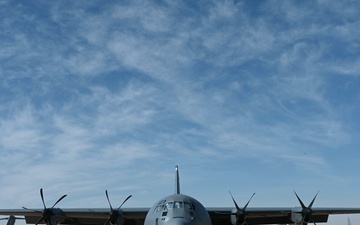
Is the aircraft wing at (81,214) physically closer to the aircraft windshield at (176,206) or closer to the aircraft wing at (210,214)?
the aircraft wing at (210,214)

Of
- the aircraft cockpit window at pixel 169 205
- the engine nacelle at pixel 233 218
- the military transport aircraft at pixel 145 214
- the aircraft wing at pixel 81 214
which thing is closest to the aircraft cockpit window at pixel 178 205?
the aircraft cockpit window at pixel 169 205

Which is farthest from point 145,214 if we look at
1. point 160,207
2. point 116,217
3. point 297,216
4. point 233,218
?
point 297,216

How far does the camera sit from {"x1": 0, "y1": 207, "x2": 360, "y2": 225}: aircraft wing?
1356 inches

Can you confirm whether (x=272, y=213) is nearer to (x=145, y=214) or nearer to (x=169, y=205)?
(x=145, y=214)

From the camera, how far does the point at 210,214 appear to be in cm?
3497

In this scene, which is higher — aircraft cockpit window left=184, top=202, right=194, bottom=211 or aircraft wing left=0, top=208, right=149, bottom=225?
aircraft wing left=0, top=208, right=149, bottom=225

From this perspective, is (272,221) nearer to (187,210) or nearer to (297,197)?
(297,197)

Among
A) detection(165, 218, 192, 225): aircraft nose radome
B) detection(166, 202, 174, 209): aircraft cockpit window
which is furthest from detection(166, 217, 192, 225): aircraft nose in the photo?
detection(166, 202, 174, 209): aircraft cockpit window

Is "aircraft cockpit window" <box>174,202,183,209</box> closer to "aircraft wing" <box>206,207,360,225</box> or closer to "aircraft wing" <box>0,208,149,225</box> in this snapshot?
"aircraft wing" <box>206,207,360,225</box>

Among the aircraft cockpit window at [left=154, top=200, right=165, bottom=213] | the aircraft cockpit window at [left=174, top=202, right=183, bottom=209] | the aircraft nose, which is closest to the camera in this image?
the aircraft nose

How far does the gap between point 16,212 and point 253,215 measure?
64.5 feet

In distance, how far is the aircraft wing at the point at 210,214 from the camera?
3444 centimetres

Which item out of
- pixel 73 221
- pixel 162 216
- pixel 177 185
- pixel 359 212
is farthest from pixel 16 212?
pixel 359 212

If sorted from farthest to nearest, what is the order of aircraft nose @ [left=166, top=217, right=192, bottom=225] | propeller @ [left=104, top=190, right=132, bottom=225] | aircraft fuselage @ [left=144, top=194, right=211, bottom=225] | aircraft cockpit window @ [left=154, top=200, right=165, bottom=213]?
propeller @ [left=104, top=190, right=132, bottom=225] < aircraft cockpit window @ [left=154, top=200, right=165, bottom=213] < aircraft fuselage @ [left=144, top=194, right=211, bottom=225] < aircraft nose @ [left=166, top=217, right=192, bottom=225]
